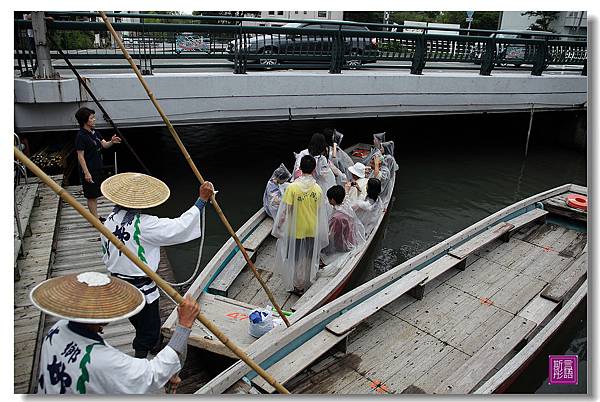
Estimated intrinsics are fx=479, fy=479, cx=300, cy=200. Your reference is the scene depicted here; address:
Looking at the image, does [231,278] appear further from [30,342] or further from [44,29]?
[44,29]

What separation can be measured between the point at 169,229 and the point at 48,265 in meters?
2.52

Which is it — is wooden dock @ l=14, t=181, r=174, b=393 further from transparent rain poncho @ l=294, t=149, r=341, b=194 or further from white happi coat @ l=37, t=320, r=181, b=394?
transparent rain poncho @ l=294, t=149, r=341, b=194

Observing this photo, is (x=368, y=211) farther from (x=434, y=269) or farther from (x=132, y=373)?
(x=132, y=373)

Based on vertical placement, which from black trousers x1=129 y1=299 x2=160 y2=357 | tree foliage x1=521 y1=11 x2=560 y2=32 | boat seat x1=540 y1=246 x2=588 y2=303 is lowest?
boat seat x1=540 y1=246 x2=588 y2=303

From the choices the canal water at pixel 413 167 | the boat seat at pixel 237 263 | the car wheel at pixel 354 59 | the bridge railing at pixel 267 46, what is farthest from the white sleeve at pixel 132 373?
the car wheel at pixel 354 59

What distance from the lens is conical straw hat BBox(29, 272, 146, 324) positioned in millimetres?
2207

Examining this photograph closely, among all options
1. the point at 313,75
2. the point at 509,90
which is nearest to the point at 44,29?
the point at 313,75

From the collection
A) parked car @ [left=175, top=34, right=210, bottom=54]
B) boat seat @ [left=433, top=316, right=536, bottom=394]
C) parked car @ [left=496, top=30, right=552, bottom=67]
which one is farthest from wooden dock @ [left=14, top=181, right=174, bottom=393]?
parked car @ [left=496, top=30, right=552, bottom=67]

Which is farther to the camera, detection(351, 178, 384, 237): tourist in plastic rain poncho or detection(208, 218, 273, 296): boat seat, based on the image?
detection(351, 178, 384, 237): tourist in plastic rain poncho

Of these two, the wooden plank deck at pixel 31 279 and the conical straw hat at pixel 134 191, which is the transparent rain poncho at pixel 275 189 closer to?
the wooden plank deck at pixel 31 279

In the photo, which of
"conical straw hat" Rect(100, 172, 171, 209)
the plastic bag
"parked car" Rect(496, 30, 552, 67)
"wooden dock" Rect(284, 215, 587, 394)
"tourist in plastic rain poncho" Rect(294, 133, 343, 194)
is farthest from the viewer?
"parked car" Rect(496, 30, 552, 67)

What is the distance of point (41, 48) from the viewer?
684 cm

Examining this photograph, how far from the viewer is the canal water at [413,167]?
8504 millimetres

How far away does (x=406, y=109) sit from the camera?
33.1 feet
